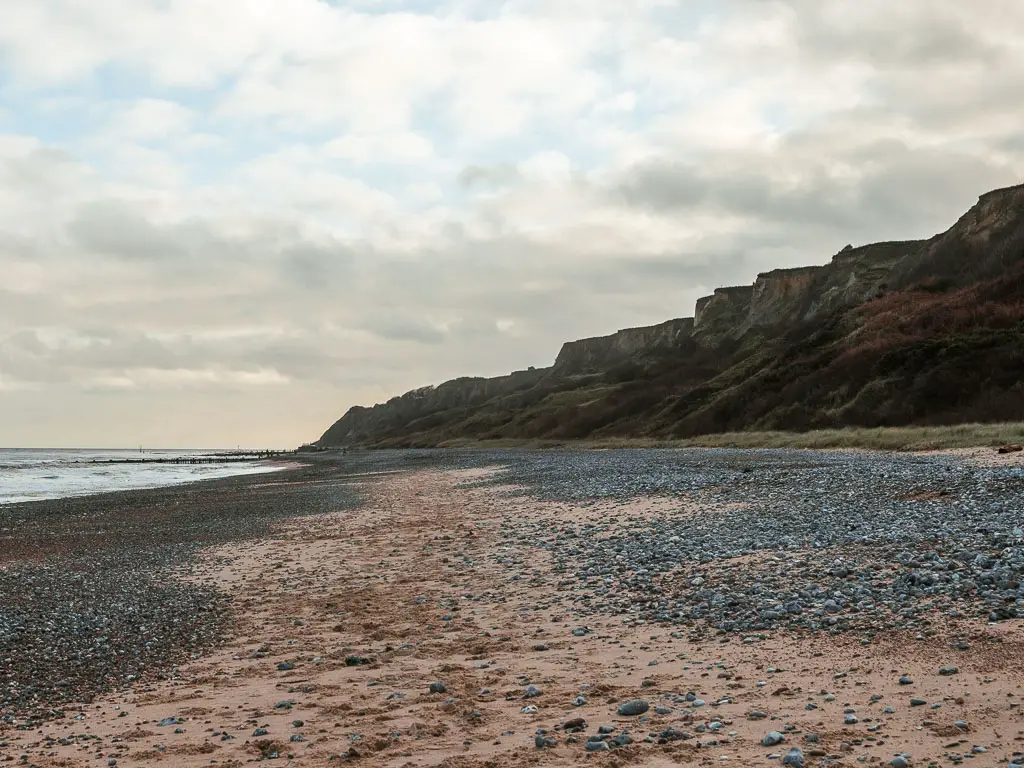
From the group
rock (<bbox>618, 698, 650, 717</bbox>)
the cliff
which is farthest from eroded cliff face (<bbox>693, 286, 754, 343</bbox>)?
rock (<bbox>618, 698, 650, 717</bbox>)

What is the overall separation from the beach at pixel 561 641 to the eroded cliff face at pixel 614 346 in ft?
386

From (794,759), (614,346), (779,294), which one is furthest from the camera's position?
(614,346)

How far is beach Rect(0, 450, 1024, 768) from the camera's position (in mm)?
6172

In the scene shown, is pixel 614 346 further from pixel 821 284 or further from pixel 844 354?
pixel 844 354

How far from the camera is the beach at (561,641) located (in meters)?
6.17

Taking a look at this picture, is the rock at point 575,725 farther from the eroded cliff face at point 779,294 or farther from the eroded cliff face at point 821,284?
the eroded cliff face at point 779,294

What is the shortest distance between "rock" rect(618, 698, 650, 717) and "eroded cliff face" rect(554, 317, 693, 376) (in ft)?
413

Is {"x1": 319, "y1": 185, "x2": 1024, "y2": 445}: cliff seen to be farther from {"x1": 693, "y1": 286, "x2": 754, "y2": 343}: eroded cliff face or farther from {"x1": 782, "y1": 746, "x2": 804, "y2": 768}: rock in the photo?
{"x1": 782, "y1": 746, "x2": 804, "y2": 768}: rock

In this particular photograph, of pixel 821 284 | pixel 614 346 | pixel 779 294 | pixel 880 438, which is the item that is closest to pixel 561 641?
A: pixel 880 438

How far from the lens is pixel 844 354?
194 ft

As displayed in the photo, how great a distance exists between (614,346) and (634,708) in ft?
527

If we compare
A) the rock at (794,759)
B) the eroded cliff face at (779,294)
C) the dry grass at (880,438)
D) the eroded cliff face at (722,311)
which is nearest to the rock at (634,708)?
the rock at (794,759)

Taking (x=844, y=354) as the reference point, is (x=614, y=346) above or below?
above

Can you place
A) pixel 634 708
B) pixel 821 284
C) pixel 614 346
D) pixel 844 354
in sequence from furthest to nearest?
pixel 614 346
pixel 821 284
pixel 844 354
pixel 634 708
